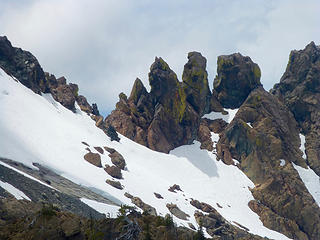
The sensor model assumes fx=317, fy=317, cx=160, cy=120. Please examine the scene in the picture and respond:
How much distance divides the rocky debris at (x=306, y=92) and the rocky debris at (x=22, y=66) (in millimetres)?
72409

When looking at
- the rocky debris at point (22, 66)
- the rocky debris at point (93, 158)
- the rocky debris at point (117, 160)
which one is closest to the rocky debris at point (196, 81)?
the rocky debris at point (117, 160)

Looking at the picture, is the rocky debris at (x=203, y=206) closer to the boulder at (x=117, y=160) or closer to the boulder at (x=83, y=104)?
the boulder at (x=117, y=160)

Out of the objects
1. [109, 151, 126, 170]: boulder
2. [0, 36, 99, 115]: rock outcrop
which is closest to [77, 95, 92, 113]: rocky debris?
[0, 36, 99, 115]: rock outcrop

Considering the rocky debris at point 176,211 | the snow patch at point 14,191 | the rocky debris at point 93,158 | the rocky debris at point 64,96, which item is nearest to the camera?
the snow patch at point 14,191

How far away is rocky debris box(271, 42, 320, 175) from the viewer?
89.2m

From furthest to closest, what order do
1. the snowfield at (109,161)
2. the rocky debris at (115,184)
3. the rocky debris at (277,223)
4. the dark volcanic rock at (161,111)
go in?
1. the dark volcanic rock at (161,111)
2. the rocky debris at (277,223)
3. the rocky debris at (115,184)
4. the snowfield at (109,161)

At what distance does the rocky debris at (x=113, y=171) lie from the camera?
5606cm

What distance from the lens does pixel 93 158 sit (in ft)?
184

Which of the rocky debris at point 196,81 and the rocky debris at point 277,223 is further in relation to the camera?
the rocky debris at point 196,81

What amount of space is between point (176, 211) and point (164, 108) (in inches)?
1716

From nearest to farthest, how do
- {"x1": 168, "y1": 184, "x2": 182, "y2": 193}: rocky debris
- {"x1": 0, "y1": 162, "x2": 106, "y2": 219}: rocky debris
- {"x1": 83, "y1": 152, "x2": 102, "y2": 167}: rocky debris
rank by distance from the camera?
{"x1": 0, "y1": 162, "x2": 106, "y2": 219}: rocky debris → {"x1": 83, "y1": 152, "x2": 102, "y2": 167}: rocky debris → {"x1": 168, "y1": 184, "x2": 182, "y2": 193}: rocky debris

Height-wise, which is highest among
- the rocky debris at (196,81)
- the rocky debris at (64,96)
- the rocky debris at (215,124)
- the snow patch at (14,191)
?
the rocky debris at (196,81)

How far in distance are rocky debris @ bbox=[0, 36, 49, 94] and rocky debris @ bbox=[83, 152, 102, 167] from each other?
27.0 metres

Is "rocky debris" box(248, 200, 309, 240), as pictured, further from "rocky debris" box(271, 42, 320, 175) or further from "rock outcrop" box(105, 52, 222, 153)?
"rock outcrop" box(105, 52, 222, 153)
